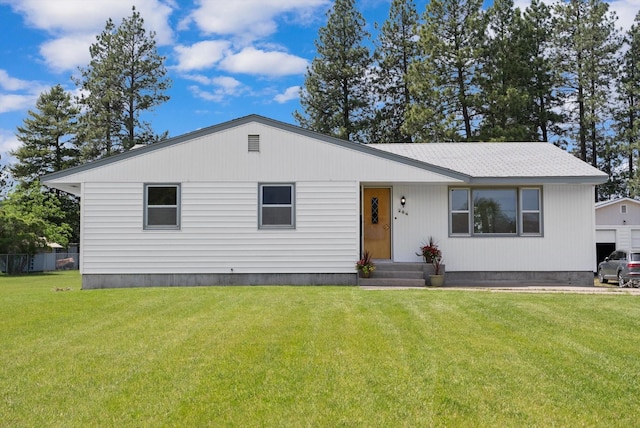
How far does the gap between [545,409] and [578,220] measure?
38.2 feet

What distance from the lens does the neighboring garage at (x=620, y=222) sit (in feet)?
84.1

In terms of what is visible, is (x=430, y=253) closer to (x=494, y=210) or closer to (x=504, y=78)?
(x=494, y=210)

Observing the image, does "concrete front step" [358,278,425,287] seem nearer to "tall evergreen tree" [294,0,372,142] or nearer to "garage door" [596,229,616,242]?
"garage door" [596,229,616,242]

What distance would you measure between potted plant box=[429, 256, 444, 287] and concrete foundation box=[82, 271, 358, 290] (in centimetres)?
188

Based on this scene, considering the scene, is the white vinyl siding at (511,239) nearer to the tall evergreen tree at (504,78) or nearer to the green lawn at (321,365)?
the green lawn at (321,365)

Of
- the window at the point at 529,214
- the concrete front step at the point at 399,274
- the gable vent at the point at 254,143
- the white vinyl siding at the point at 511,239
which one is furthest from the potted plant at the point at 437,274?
the gable vent at the point at 254,143

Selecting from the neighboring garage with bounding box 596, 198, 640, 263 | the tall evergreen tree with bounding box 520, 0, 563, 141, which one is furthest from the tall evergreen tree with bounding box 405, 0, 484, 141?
the neighboring garage with bounding box 596, 198, 640, 263

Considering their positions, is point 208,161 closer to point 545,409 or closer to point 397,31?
point 545,409

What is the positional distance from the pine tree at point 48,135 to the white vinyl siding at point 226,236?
2845cm

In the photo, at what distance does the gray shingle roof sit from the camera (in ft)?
49.2

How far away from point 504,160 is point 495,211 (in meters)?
1.82

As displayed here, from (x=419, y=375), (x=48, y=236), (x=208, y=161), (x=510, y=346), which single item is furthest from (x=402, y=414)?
(x=48, y=236)

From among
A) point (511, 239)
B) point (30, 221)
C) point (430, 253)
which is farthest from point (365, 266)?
point (30, 221)

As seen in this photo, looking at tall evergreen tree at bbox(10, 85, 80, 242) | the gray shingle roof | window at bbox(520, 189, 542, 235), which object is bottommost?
window at bbox(520, 189, 542, 235)
